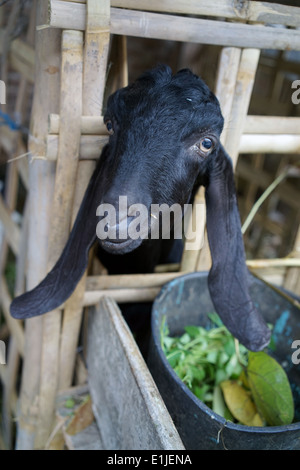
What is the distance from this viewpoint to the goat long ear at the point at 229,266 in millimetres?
1555

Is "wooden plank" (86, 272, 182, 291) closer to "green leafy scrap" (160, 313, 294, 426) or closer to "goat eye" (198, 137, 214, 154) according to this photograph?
"green leafy scrap" (160, 313, 294, 426)

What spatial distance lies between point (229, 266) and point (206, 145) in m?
0.47

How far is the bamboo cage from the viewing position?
4.53ft

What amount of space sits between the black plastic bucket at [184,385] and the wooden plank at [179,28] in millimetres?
918

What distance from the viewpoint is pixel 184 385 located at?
1339 millimetres

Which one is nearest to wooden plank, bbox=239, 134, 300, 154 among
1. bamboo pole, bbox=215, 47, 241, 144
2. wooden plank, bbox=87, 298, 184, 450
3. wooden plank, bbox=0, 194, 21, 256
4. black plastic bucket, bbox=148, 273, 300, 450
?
bamboo pole, bbox=215, 47, 241, 144

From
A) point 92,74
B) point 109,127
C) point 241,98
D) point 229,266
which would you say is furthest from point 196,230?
point 92,74

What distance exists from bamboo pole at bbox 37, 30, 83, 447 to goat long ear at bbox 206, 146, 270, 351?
0.50 meters

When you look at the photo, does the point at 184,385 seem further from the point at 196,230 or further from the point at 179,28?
the point at 179,28

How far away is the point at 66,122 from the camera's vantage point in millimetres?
1446

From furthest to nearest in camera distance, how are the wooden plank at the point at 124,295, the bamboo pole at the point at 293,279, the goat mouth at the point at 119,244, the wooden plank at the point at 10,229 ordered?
the wooden plank at the point at 10,229 → the bamboo pole at the point at 293,279 → the wooden plank at the point at 124,295 → the goat mouth at the point at 119,244

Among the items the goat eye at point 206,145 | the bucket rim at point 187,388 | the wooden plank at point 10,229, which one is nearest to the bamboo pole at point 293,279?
the bucket rim at point 187,388

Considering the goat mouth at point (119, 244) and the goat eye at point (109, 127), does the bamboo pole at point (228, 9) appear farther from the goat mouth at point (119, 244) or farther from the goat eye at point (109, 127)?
the goat mouth at point (119, 244)
